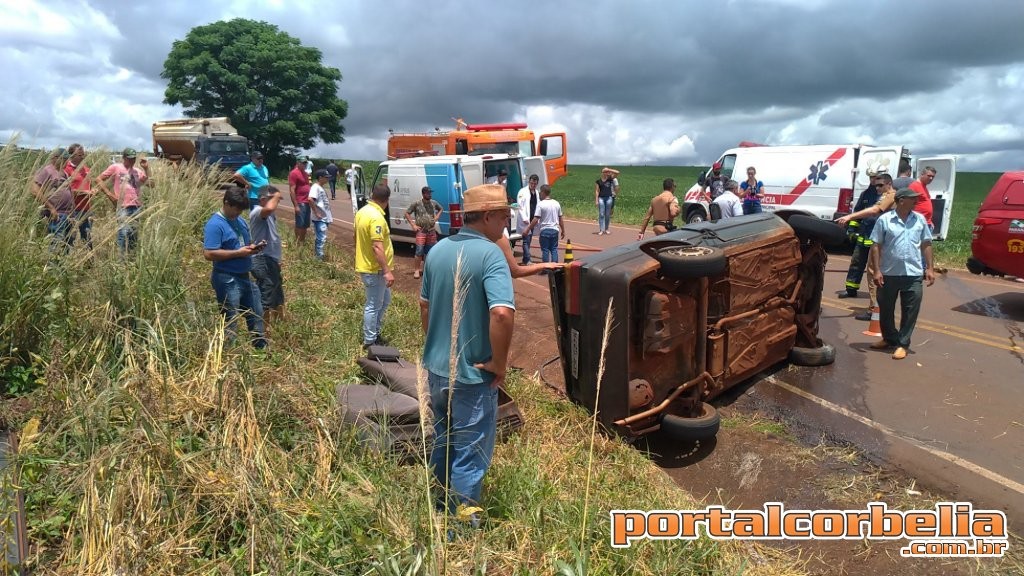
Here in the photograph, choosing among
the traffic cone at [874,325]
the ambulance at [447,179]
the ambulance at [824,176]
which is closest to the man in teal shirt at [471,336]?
the traffic cone at [874,325]

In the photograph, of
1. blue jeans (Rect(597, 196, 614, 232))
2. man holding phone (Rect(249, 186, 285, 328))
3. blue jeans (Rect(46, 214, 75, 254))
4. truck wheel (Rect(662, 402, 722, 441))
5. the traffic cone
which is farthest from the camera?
blue jeans (Rect(597, 196, 614, 232))

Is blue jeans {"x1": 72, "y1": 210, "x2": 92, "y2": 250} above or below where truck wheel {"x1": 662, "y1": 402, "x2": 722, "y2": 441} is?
above

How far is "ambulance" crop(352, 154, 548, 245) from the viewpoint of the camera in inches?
461

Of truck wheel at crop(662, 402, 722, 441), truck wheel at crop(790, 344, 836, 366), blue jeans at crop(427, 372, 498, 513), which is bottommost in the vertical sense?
truck wheel at crop(790, 344, 836, 366)

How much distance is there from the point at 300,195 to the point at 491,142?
986 cm

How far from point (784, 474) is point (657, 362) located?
1.09 m

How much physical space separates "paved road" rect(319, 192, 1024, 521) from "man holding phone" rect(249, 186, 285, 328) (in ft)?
8.51

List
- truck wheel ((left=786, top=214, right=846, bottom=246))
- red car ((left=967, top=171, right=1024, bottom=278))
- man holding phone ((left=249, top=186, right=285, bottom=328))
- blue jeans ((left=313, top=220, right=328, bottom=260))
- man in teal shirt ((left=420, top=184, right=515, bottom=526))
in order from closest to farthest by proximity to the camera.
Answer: man in teal shirt ((left=420, top=184, right=515, bottom=526)) < truck wheel ((left=786, top=214, right=846, bottom=246)) < man holding phone ((left=249, top=186, right=285, bottom=328)) < red car ((left=967, top=171, right=1024, bottom=278)) < blue jeans ((left=313, top=220, right=328, bottom=260))

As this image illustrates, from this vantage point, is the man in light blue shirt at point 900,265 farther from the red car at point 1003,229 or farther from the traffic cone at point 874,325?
the red car at point 1003,229

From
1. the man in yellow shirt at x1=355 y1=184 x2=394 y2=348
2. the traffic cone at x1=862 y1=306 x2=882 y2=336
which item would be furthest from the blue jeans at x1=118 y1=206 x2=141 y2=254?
the traffic cone at x1=862 y1=306 x2=882 y2=336

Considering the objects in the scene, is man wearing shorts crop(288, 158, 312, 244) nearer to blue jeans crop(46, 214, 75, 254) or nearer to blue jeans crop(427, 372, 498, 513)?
blue jeans crop(46, 214, 75, 254)

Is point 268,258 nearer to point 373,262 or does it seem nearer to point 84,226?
→ point 373,262

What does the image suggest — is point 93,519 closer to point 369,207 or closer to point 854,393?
point 369,207

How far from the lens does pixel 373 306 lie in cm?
601
